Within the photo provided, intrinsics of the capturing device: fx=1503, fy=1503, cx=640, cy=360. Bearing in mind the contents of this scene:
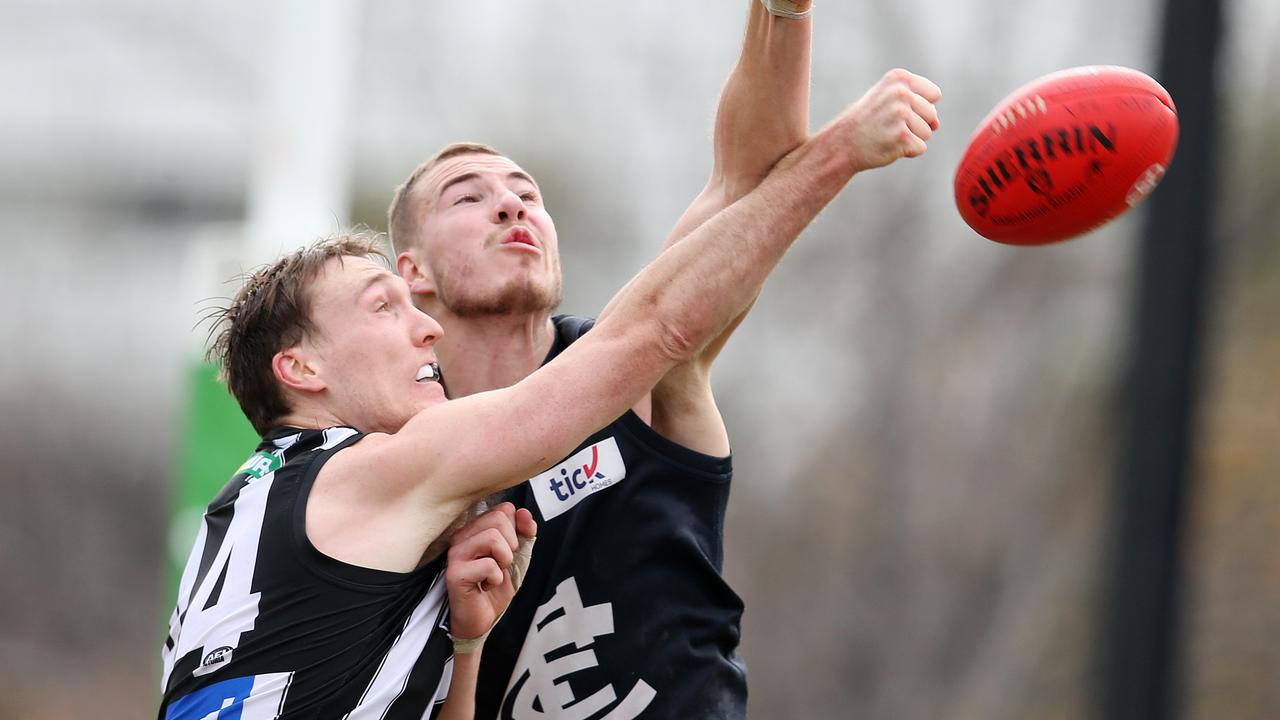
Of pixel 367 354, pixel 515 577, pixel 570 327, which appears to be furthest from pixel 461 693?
pixel 570 327

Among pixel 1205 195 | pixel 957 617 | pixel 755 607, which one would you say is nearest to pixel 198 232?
pixel 755 607

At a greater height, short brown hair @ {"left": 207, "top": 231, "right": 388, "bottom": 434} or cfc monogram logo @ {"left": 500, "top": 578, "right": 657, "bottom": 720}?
short brown hair @ {"left": 207, "top": 231, "right": 388, "bottom": 434}

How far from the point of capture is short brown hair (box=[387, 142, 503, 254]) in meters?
4.65

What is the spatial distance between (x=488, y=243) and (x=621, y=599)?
1.09m

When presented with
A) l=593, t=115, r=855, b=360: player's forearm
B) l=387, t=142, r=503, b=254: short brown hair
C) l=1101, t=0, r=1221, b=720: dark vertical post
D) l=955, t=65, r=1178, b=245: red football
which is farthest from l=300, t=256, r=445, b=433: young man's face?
l=1101, t=0, r=1221, b=720: dark vertical post

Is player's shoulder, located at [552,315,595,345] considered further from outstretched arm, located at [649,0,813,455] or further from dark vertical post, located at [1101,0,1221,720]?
dark vertical post, located at [1101,0,1221,720]

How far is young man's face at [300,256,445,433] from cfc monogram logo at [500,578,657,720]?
0.79m

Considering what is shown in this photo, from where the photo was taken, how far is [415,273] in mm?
4539

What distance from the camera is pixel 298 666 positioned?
11.1 feet

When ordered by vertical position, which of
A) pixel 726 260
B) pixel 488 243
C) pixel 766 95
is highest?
pixel 766 95

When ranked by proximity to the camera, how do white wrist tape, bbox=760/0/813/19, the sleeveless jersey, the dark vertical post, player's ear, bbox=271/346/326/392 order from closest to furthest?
the sleeveless jersey < player's ear, bbox=271/346/326/392 < white wrist tape, bbox=760/0/813/19 < the dark vertical post

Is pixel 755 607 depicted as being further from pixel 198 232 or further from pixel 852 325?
pixel 198 232

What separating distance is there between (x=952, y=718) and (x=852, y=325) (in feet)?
11.2

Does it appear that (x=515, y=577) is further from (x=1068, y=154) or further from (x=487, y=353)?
(x=1068, y=154)
